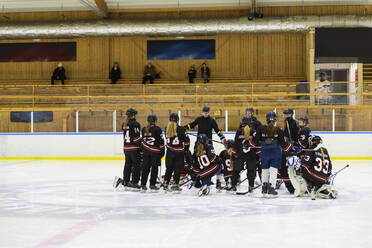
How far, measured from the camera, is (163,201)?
20.2 feet

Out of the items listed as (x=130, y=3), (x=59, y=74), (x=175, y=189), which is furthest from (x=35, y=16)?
(x=175, y=189)

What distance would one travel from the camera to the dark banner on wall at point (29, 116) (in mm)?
13914

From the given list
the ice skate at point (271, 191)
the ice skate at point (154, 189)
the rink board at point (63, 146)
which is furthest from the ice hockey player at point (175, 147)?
the rink board at point (63, 146)

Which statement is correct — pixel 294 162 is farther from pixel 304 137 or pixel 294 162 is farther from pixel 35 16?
pixel 35 16

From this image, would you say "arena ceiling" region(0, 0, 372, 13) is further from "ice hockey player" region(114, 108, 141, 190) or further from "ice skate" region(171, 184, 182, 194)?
"ice skate" region(171, 184, 182, 194)

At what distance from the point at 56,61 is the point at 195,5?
7.49 m

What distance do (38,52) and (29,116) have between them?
27.9ft

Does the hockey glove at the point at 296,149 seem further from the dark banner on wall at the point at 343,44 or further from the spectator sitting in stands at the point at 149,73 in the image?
the spectator sitting in stands at the point at 149,73

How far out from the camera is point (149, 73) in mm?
20031

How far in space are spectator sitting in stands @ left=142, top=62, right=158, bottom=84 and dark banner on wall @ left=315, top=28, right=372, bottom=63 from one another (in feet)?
23.7

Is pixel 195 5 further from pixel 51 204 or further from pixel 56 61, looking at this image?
pixel 51 204

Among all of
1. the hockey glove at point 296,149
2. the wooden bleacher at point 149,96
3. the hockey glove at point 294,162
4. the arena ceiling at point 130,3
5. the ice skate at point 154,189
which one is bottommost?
the ice skate at point 154,189

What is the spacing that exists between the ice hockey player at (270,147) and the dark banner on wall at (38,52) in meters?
16.7

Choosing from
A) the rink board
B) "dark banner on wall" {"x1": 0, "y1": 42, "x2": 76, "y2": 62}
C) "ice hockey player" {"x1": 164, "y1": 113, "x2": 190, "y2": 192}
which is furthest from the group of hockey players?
"dark banner on wall" {"x1": 0, "y1": 42, "x2": 76, "y2": 62}
